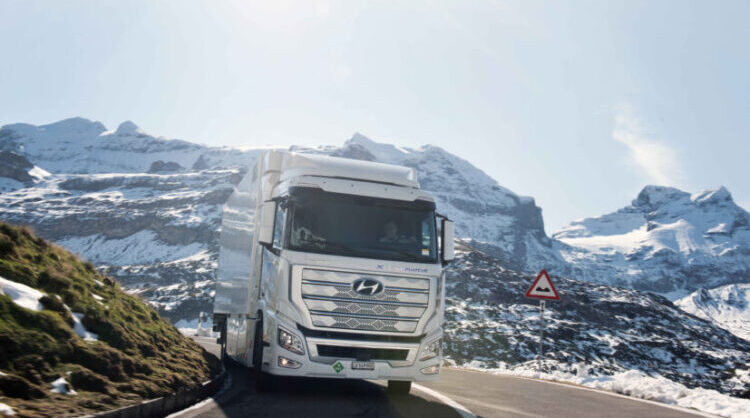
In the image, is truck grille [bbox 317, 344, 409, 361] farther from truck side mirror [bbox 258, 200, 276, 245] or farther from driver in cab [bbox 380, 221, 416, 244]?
truck side mirror [bbox 258, 200, 276, 245]

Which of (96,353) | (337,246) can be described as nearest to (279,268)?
(337,246)

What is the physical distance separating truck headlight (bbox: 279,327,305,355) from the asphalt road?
758 mm

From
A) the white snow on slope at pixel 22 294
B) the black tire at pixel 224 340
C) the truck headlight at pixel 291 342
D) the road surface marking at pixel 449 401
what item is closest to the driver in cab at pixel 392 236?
the truck headlight at pixel 291 342

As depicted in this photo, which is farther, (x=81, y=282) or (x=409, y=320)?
(x=81, y=282)

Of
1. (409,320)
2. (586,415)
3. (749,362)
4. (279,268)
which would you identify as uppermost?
(279,268)

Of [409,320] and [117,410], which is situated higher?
[409,320]

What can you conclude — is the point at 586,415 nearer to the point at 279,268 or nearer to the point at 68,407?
the point at 279,268

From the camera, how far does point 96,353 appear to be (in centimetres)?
846

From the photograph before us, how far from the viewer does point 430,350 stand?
9.87 m

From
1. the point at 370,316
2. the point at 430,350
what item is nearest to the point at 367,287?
the point at 370,316

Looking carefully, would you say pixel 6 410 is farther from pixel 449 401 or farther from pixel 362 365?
pixel 449 401

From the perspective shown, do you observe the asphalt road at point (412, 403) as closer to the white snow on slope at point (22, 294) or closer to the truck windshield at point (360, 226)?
the truck windshield at point (360, 226)

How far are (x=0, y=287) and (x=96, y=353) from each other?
1.57 m

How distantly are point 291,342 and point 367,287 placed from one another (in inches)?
54.3
